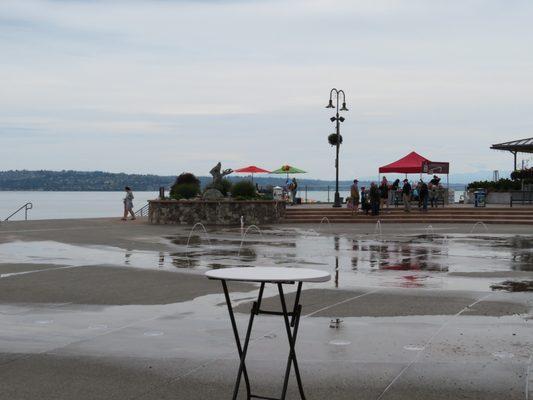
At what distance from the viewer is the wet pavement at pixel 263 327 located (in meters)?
6.29

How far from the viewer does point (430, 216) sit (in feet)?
110

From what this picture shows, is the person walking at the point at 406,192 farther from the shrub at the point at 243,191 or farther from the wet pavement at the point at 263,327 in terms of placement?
the wet pavement at the point at 263,327

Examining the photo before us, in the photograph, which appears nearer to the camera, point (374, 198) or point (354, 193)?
point (374, 198)

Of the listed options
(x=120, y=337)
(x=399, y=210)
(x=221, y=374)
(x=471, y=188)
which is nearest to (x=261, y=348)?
(x=221, y=374)

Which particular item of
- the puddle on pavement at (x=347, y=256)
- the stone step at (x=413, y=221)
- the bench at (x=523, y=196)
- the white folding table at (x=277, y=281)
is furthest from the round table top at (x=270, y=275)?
the bench at (x=523, y=196)

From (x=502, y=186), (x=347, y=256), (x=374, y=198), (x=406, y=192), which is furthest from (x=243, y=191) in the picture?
(x=502, y=186)

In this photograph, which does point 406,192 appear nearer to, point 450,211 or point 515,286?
point 450,211

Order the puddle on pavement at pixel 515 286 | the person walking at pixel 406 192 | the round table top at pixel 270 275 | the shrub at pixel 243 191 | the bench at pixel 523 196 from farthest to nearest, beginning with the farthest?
1. the bench at pixel 523 196
2. the person walking at pixel 406 192
3. the shrub at pixel 243 191
4. the puddle on pavement at pixel 515 286
5. the round table top at pixel 270 275

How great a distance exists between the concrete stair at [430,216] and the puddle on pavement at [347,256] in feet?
29.4

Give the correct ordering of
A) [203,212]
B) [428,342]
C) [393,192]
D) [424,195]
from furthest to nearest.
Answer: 1. [393,192]
2. [424,195]
3. [203,212]
4. [428,342]

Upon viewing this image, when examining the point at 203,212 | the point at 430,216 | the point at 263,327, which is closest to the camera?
the point at 263,327

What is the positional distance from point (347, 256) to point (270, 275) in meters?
12.5

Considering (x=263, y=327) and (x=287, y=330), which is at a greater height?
(x=287, y=330)

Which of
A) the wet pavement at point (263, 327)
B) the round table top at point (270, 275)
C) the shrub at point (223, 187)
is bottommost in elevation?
the wet pavement at point (263, 327)
